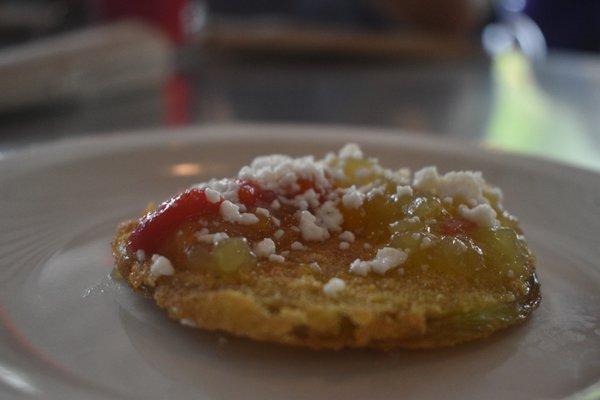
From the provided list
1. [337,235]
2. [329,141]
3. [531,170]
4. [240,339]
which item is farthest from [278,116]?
[240,339]

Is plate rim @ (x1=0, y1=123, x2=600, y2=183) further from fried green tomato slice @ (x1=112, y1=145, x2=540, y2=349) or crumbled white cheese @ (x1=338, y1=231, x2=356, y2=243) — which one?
crumbled white cheese @ (x1=338, y1=231, x2=356, y2=243)

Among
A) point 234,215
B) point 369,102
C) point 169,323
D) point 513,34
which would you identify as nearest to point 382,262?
point 234,215

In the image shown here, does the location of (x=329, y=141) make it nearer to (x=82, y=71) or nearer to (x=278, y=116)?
(x=278, y=116)

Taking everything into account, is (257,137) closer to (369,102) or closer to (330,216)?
(330,216)

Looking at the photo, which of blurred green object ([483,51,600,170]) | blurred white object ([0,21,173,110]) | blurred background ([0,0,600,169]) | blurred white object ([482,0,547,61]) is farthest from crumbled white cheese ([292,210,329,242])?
blurred white object ([482,0,547,61])

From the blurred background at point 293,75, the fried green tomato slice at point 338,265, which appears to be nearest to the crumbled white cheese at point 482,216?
the fried green tomato slice at point 338,265

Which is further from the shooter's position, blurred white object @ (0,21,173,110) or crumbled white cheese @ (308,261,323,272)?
blurred white object @ (0,21,173,110)
